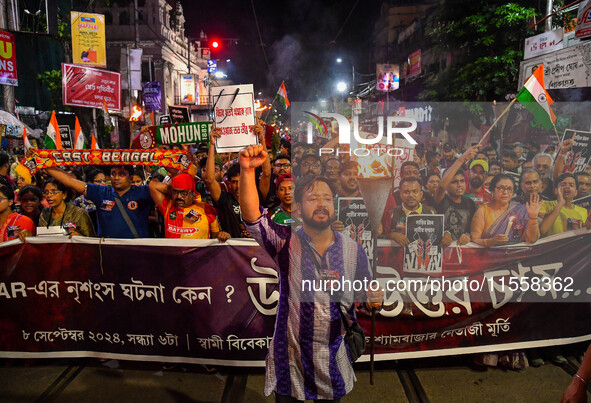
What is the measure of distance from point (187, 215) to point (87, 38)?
40.2ft

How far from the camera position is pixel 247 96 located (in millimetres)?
4582

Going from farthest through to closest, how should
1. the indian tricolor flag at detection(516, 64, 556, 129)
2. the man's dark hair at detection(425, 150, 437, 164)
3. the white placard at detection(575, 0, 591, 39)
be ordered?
1. the man's dark hair at detection(425, 150, 437, 164)
2. the white placard at detection(575, 0, 591, 39)
3. the indian tricolor flag at detection(516, 64, 556, 129)

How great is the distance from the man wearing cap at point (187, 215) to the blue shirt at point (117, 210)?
419 mm

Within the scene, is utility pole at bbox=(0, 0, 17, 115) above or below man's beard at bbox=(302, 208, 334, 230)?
above

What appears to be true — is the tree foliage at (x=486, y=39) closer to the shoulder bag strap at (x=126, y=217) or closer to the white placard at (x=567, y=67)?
the white placard at (x=567, y=67)

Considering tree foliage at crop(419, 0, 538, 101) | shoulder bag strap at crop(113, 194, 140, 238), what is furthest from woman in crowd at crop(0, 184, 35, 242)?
tree foliage at crop(419, 0, 538, 101)

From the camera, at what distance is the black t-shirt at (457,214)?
4.43 meters

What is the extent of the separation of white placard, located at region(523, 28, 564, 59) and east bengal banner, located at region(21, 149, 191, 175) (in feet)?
31.3

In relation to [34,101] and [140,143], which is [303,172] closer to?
[140,143]

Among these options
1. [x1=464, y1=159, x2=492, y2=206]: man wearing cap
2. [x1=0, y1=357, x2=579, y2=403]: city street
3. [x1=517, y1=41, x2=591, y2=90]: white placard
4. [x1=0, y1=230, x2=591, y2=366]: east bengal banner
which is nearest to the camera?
[x1=0, y1=357, x2=579, y2=403]: city street

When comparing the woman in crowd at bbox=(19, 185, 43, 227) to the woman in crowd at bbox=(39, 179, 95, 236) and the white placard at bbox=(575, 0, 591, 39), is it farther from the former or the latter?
the white placard at bbox=(575, 0, 591, 39)

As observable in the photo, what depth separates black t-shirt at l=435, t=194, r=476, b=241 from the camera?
443 cm

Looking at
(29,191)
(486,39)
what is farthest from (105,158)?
(486,39)

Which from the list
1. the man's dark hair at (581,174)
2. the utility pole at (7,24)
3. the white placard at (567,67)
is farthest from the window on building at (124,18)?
the man's dark hair at (581,174)
